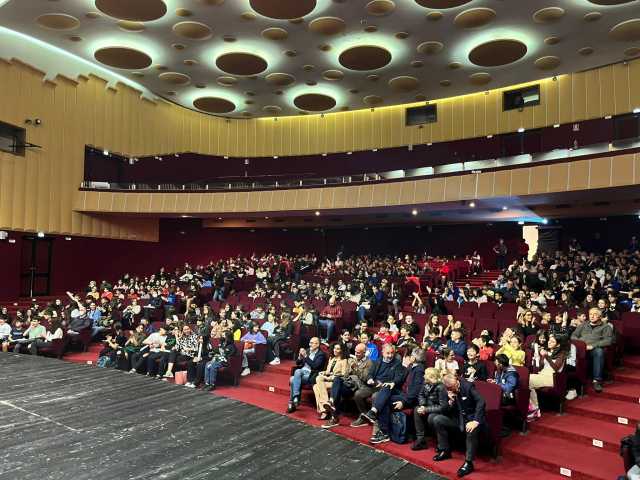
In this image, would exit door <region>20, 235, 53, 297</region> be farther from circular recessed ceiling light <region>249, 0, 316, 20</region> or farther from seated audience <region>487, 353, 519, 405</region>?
seated audience <region>487, 353, 519, 405</region>

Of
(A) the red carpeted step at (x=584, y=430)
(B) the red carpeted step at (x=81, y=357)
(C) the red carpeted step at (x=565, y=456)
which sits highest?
(A) the red carpeted step at (x=584, y=430)

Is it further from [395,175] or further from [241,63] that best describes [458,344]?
[241,63]

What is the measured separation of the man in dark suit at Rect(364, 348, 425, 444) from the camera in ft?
14.0

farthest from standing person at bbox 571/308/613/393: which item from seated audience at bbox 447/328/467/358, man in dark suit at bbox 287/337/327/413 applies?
man in dark suit at bbox 287/337/327/413

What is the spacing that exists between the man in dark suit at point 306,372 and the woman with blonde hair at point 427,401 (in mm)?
1426

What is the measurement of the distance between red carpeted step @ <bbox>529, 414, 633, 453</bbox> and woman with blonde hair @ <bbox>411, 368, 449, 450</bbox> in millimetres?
1073

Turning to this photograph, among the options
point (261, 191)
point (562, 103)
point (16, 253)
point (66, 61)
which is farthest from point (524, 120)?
point (16, 253)

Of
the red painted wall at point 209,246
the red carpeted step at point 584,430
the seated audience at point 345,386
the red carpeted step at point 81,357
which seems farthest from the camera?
the red painted wall at point 209,246

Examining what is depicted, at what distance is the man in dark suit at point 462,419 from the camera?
3.66 m

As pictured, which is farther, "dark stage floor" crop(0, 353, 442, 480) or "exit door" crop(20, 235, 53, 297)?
"exit door" crop(20, 235, 53, 297)

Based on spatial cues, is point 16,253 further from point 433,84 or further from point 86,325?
point 433,84

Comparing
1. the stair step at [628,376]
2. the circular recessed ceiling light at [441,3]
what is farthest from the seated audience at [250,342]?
the circular recessed ceiling light at [441,3]

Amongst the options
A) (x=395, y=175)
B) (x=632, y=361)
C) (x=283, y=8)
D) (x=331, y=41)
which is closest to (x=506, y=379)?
(x=632, y=361)

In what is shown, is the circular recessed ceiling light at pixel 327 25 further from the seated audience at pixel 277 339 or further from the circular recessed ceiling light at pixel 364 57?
the seated audience at pixel 277 339
